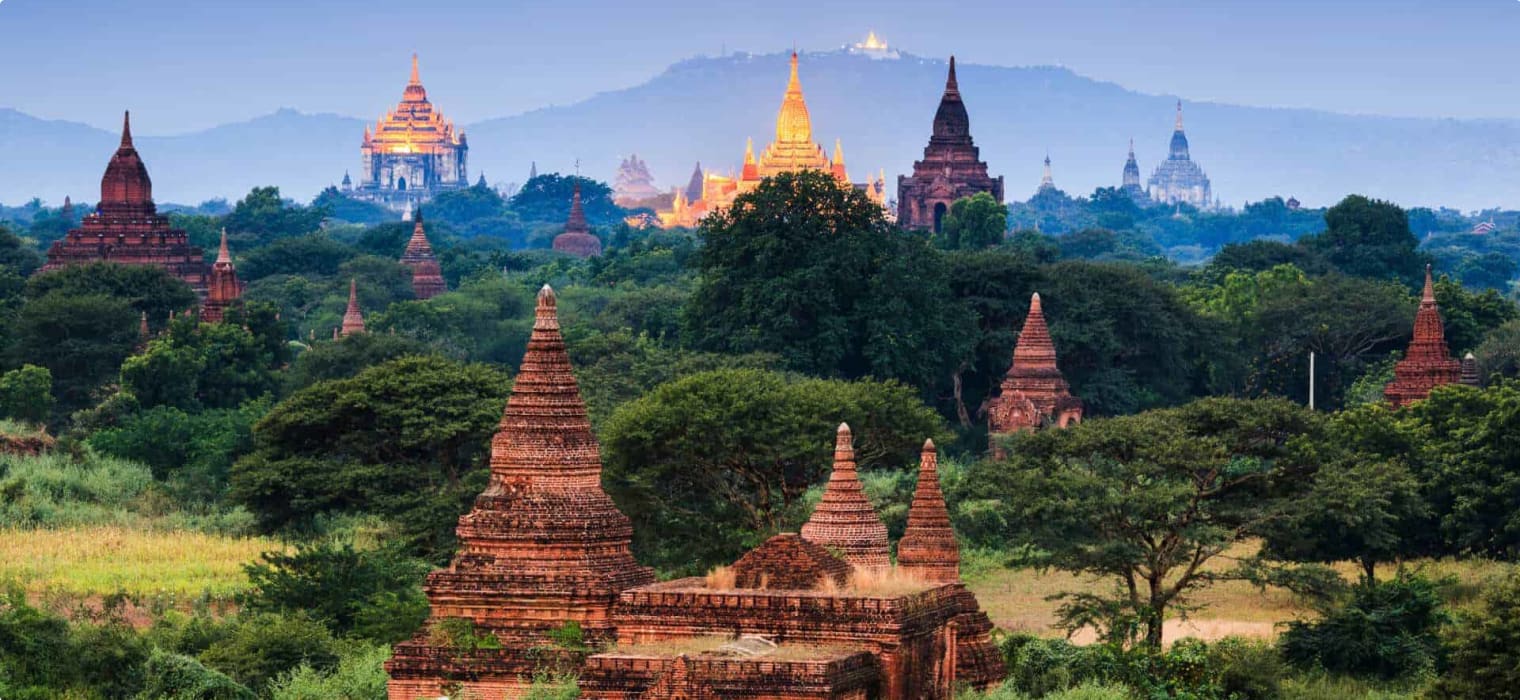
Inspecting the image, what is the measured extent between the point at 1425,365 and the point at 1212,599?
59.1 feet

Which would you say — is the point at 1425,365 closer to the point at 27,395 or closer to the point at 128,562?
the point at 128,562

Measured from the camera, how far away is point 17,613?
139 ft

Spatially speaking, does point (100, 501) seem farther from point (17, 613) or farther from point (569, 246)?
point (569, 246)

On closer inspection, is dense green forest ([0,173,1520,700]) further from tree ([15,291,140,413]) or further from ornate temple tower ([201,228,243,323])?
ornate temple tower ([201,228,243,323])

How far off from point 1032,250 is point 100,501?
46127mm

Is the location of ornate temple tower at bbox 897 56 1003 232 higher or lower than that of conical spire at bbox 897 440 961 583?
higher

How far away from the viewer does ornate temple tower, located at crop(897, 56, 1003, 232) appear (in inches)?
5187

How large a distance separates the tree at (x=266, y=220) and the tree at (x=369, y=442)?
306 feet

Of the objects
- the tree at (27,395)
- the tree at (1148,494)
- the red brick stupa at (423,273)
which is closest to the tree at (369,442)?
the tree at (1148,494)

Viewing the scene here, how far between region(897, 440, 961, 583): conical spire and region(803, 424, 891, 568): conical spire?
76cm


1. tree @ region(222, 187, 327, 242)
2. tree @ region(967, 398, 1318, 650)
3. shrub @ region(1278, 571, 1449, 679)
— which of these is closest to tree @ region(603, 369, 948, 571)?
tree @ region(967, 398, 1318, 650)

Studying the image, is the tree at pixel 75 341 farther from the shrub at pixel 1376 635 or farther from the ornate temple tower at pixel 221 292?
the shrub at pixel 1376 635

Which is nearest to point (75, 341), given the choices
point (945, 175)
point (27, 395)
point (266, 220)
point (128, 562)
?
point (27, 395)

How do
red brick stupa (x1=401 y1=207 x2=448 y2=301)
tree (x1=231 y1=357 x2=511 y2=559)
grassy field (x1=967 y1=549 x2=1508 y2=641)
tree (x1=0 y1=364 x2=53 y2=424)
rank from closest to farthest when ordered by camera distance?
grassy field (x1=967 y1=549 x2=1508 y2=641)
tree (x1=231 y1=357 x2=511 y2=559)
tree (x1=0 y1=364 x2=53 y2=424)
red brick stupa (x1=401 y1=207 x2=448 y2=301)
